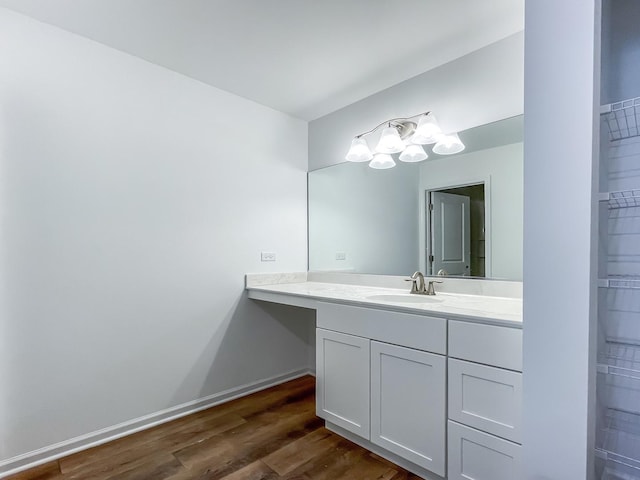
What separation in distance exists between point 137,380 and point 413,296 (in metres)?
1.77

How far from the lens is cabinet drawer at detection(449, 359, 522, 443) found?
49.3 inches

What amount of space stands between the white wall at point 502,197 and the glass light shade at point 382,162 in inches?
18.7

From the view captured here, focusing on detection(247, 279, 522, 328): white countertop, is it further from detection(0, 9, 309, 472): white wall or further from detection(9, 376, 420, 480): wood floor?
detection(9, 376, 420, 480): wood floor

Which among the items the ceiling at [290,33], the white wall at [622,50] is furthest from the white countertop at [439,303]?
the ceiling at [290,33]

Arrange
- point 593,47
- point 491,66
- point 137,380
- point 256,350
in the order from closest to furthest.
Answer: point 593,47
point 491,66
point 137,380
point 256,350

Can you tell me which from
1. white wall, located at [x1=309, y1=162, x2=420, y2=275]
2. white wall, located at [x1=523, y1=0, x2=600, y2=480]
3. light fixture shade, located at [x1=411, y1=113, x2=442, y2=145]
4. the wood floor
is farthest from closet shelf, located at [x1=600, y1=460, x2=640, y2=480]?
light fixture shade, located at [x1=411, y1=113, x2=442, y2=145]

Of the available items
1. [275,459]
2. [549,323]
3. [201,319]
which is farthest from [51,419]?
[549,323]

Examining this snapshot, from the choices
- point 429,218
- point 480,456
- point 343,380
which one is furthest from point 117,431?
point 429,218

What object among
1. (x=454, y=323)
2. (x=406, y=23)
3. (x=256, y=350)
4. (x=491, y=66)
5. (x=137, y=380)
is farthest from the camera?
(x=256, y=350)

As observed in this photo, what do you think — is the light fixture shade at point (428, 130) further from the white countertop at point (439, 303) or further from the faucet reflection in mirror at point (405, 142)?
the white countertop at point (439, 303)

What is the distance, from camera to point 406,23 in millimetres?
1708

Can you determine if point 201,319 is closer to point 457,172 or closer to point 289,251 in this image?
point 289,251

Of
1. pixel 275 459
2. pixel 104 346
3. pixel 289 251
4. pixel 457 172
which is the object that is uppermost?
pixel 457 172

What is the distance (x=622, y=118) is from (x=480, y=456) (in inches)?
51.9
